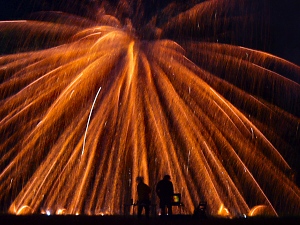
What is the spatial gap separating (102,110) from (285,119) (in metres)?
15.2

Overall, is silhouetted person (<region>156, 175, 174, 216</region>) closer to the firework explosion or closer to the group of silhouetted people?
the group of silhouetted people

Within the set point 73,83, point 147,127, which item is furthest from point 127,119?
point 73,83

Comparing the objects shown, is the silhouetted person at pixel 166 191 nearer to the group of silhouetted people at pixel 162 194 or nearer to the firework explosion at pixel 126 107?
the group of silhouetted people at pixel 162 194

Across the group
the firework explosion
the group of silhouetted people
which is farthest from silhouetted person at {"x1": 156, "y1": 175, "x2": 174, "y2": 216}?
the firework explosion

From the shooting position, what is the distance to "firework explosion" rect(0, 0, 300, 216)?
28641 mm

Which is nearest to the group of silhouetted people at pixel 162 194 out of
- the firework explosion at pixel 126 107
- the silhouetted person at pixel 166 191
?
the silhouetted person at pixel 166 191

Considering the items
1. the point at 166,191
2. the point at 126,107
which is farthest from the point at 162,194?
the point at 126,107

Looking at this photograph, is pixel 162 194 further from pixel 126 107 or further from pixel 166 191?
pixel 126 107

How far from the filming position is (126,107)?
30.5m

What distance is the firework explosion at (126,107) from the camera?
94.0ft

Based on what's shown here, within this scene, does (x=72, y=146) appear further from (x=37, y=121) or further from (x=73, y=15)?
(x=73, y=15)

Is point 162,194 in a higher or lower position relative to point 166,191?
lower

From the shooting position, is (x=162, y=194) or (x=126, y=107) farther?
(x=126, y=107)

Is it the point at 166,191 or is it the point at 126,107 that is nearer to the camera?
the point at 166,191
